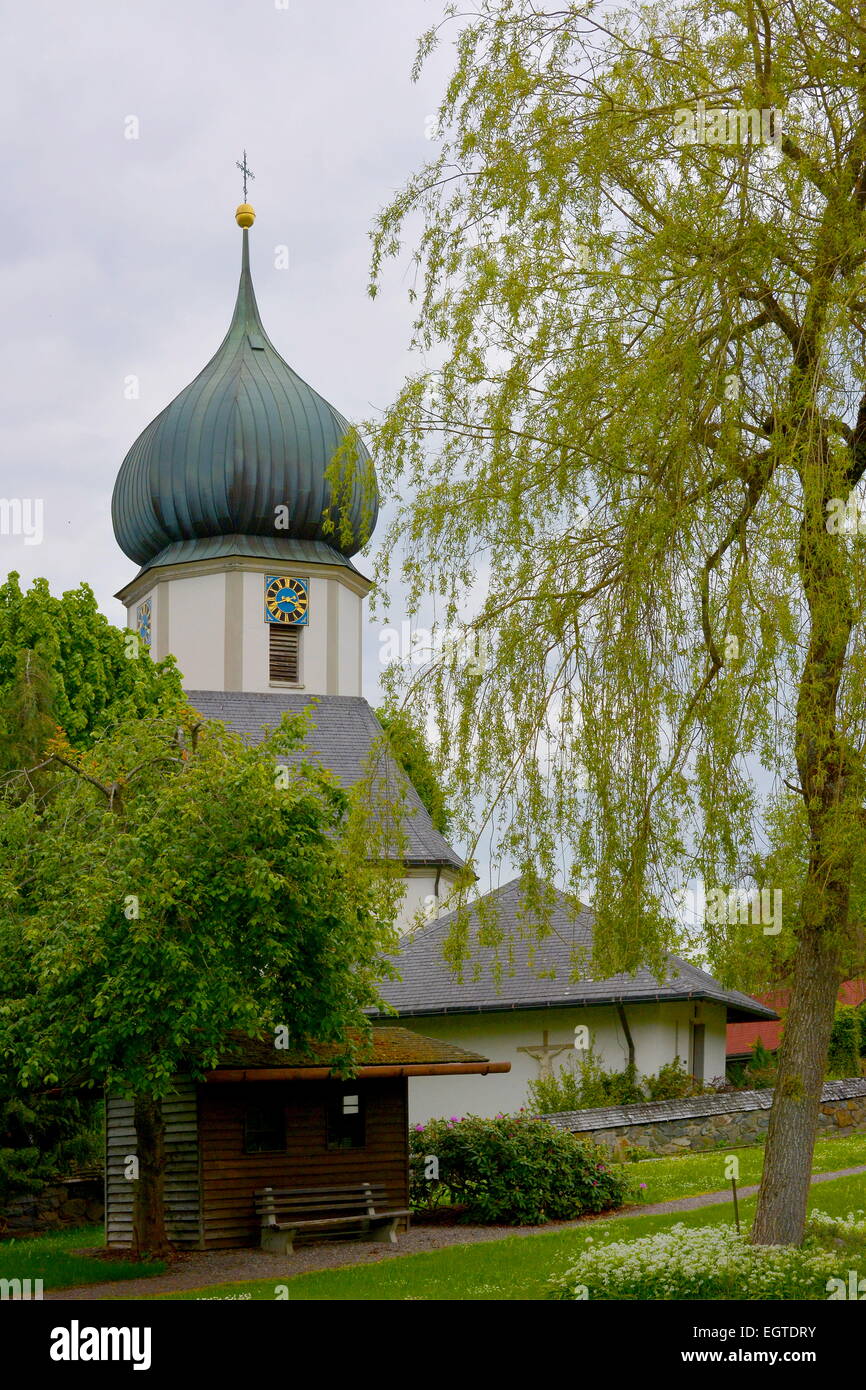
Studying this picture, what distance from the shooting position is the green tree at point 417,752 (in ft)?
40.3

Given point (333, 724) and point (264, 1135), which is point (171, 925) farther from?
point (333, 724)

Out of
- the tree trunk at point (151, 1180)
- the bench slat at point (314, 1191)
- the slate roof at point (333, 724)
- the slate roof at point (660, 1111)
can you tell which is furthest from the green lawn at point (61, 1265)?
the slate roof at point (333, 724)

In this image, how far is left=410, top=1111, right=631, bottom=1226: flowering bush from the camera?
1886 centimetres

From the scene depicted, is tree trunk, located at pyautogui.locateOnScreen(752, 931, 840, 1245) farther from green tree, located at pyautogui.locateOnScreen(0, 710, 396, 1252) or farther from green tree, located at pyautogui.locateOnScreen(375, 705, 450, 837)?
green tree, located at pyautogui.locateOnScreen(0, 710, 396, 1252)

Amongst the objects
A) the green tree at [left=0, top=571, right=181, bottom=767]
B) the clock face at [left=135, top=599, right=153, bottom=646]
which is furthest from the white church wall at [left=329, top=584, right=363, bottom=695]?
the green tree at [left=0, top=571, right=181, bottom=767]

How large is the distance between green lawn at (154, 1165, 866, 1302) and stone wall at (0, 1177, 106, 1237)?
6825mm

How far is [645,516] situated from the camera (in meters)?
11.7

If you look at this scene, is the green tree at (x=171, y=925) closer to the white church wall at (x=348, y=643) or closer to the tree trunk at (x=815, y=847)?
the tree trunk at (x=815, y=847)

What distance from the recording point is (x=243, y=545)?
42.6 m

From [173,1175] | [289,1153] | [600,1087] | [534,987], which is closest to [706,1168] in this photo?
[600,1087]

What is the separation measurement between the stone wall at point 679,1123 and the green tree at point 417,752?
10.6 metres

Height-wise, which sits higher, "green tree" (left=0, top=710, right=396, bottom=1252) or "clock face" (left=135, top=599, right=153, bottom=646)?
"clock face" (left=135, top=599, right=153, bottom=646)

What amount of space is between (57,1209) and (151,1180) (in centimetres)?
568
